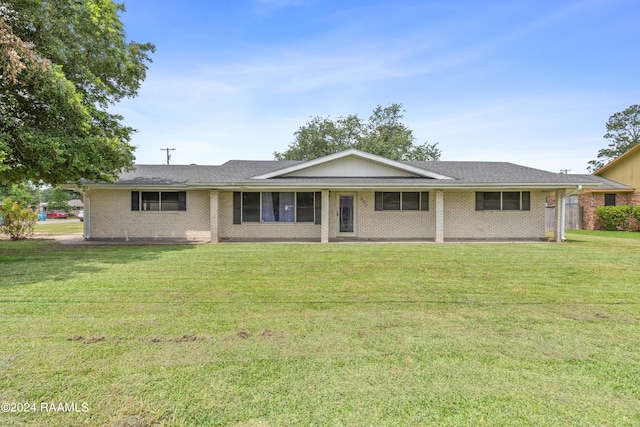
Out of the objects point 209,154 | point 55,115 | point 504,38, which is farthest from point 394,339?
point 209,154

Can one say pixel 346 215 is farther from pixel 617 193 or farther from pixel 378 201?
pixel 617 193

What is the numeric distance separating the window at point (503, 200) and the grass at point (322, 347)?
24.3 ft

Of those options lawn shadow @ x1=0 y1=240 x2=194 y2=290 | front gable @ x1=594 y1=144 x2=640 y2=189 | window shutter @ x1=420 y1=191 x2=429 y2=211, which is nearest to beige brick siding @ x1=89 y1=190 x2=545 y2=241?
window shutter @ x1=420 y1=191 x2=429 y2=211

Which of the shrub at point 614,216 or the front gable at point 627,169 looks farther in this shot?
the front gable at point 627,169

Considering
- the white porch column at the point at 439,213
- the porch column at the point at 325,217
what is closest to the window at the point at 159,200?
the porch column at the point at 325,217

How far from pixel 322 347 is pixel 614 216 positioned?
81.0 feet

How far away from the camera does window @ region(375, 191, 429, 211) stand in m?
14.7

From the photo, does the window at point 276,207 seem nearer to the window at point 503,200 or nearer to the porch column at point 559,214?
the window at point 503,200

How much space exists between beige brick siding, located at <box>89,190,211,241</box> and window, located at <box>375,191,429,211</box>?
7.39 metres

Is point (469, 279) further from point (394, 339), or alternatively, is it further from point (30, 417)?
point (30, 417)

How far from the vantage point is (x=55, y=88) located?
8.45 metres

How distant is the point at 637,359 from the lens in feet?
Answer: 11.0

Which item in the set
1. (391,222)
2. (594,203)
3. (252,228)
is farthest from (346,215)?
(594,203)

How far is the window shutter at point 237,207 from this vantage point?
1467 centimetres
